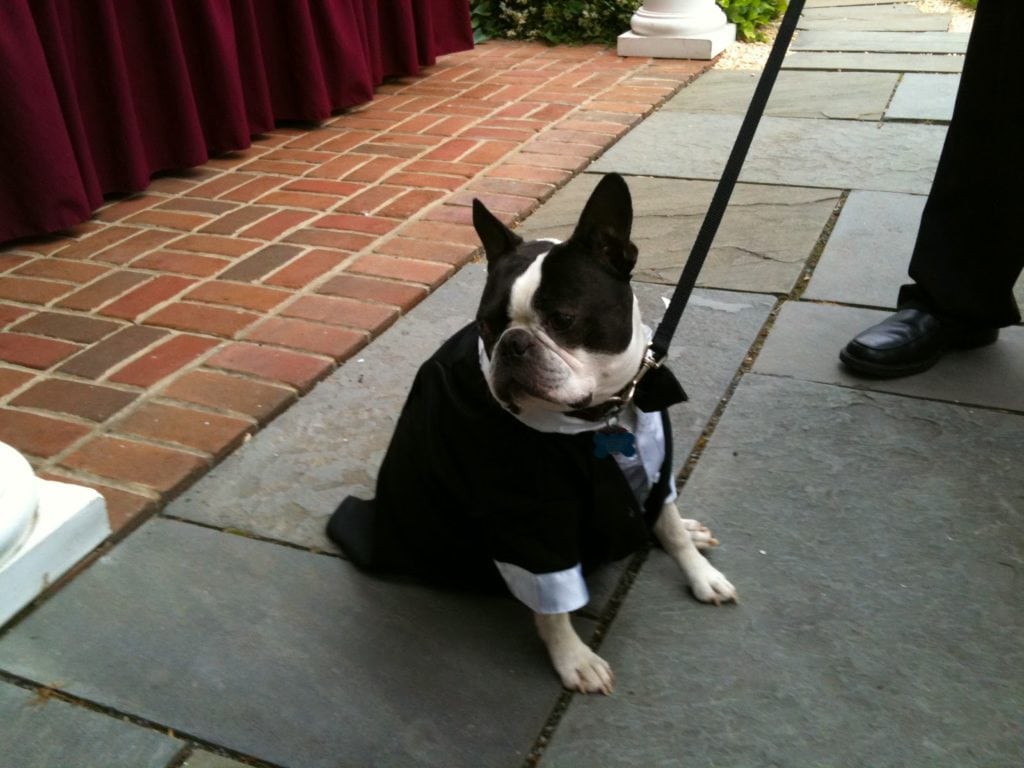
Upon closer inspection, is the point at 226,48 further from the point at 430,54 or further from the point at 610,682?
the point at 610,682

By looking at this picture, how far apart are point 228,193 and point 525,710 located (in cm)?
321

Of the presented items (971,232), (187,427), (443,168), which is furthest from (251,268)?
(971,232)

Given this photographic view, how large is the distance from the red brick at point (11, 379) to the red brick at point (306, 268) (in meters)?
0.89

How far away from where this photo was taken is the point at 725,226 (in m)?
3.97

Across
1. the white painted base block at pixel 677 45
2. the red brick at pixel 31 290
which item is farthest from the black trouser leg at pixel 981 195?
the white painted base block at pixel 677 45

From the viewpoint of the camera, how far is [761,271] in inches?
141

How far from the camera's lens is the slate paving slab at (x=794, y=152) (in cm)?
436

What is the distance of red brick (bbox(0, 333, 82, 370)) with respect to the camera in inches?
124

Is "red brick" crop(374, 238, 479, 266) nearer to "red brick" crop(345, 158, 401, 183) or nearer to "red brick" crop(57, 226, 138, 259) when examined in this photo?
"red brick" crop(345, 158, 401, 183)

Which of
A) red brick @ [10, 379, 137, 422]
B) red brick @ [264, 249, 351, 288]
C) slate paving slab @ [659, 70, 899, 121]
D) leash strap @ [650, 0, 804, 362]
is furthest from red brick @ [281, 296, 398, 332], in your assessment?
slate paving slab @ [659, 70, 899, 121]

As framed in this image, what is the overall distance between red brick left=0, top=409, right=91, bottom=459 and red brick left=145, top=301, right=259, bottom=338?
0.61 metres

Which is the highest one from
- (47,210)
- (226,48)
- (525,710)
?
(226,48)

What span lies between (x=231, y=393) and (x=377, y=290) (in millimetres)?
763

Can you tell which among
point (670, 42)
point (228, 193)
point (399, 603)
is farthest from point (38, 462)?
point (670, 42)
